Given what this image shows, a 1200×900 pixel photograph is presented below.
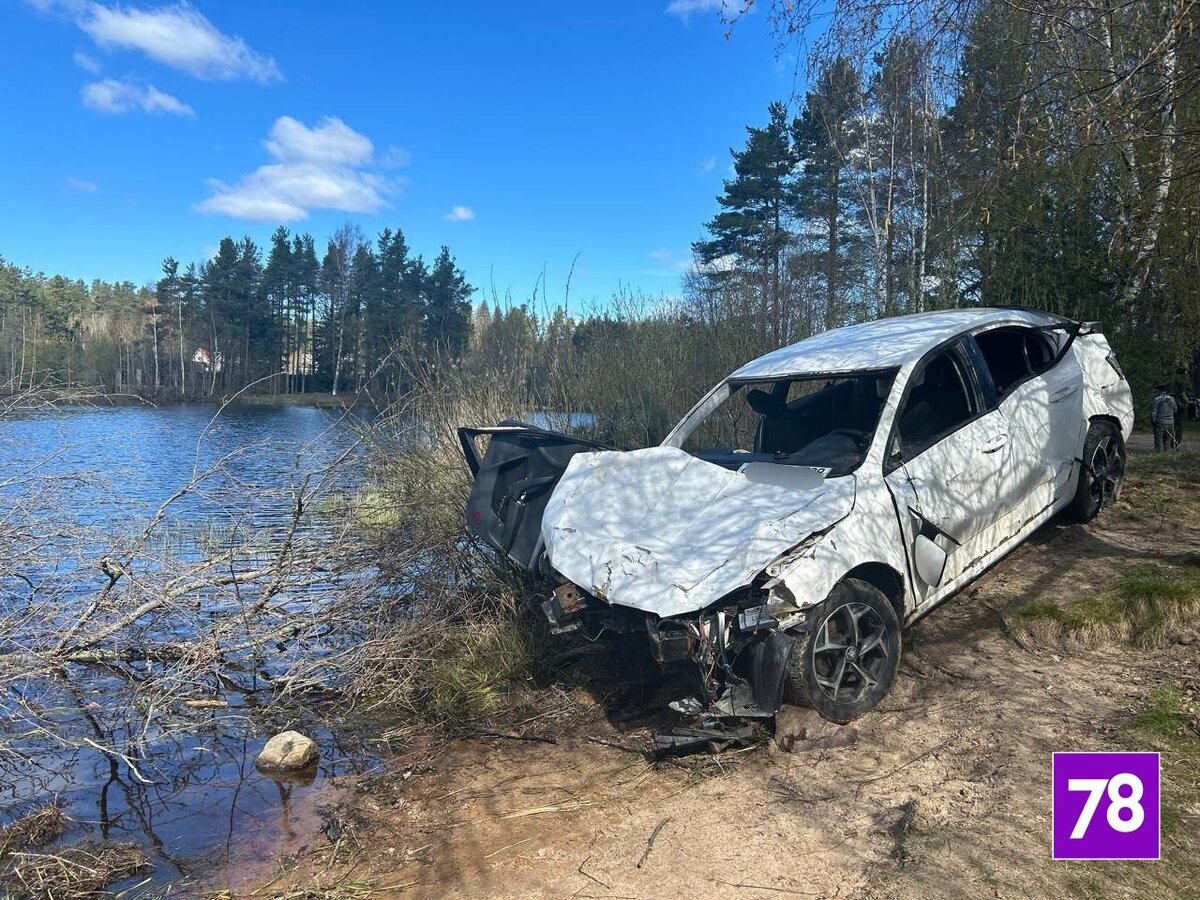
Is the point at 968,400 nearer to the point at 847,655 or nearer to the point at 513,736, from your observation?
the point at 847,655

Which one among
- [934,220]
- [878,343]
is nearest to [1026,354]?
[878,343]

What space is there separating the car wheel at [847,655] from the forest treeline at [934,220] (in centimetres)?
343

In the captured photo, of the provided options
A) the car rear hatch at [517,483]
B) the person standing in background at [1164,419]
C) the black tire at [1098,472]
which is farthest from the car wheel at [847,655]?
the person standing in background at [1164,419]

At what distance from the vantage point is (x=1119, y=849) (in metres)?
3.10

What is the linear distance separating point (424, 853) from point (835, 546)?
2571mm

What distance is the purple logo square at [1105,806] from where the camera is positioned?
3115 mm

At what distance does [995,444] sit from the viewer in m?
5.32

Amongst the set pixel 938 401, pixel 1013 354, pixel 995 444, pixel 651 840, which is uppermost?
pixel 1013 354

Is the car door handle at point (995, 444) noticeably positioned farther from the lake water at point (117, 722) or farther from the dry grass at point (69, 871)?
the dry grass at point (69, 871)

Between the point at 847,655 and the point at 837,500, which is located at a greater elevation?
the point at 837,500

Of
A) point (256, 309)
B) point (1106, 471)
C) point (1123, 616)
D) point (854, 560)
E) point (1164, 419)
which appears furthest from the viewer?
point (256, 309)

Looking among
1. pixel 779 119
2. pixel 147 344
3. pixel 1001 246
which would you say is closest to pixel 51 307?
pixel 147 344

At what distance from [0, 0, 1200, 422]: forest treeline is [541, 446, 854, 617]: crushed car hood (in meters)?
3.12

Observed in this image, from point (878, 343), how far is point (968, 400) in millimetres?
713
